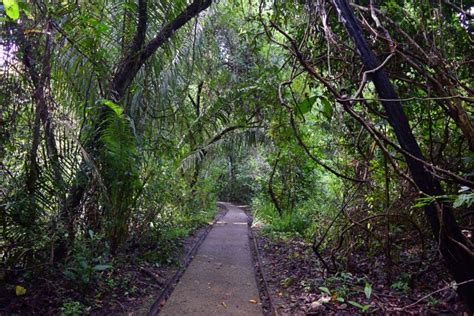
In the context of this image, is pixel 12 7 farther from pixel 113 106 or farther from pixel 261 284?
pixel 261 284

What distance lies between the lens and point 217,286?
6520mm

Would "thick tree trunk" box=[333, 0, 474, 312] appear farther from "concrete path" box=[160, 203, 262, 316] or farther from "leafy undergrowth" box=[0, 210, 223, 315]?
"leafy undergrowth" box=[0, 210, 223, 315]

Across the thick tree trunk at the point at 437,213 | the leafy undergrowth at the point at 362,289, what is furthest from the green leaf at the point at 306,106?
the leafy undergrowth at the point at 362,289

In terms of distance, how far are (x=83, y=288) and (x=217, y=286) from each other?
2.21m

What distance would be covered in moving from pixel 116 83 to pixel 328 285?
4.36 m

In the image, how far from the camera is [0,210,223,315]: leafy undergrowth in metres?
4.46

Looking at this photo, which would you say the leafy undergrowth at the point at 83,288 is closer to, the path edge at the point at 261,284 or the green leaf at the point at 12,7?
the path edge at the point at 261,284

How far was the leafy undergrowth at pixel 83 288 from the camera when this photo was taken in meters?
4.46

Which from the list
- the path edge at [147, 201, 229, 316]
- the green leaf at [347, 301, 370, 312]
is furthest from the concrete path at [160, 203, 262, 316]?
the green leaf at [347, 301, 370, 312]

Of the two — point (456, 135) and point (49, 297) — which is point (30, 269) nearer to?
point (49, 297)

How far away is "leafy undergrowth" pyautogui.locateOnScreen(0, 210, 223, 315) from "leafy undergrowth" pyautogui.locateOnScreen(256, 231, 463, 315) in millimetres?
1881

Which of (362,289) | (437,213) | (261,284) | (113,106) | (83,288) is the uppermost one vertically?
(113,106)

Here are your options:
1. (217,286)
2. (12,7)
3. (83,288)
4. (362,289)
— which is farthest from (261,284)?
(12,7)

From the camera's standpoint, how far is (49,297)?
4695 mm
